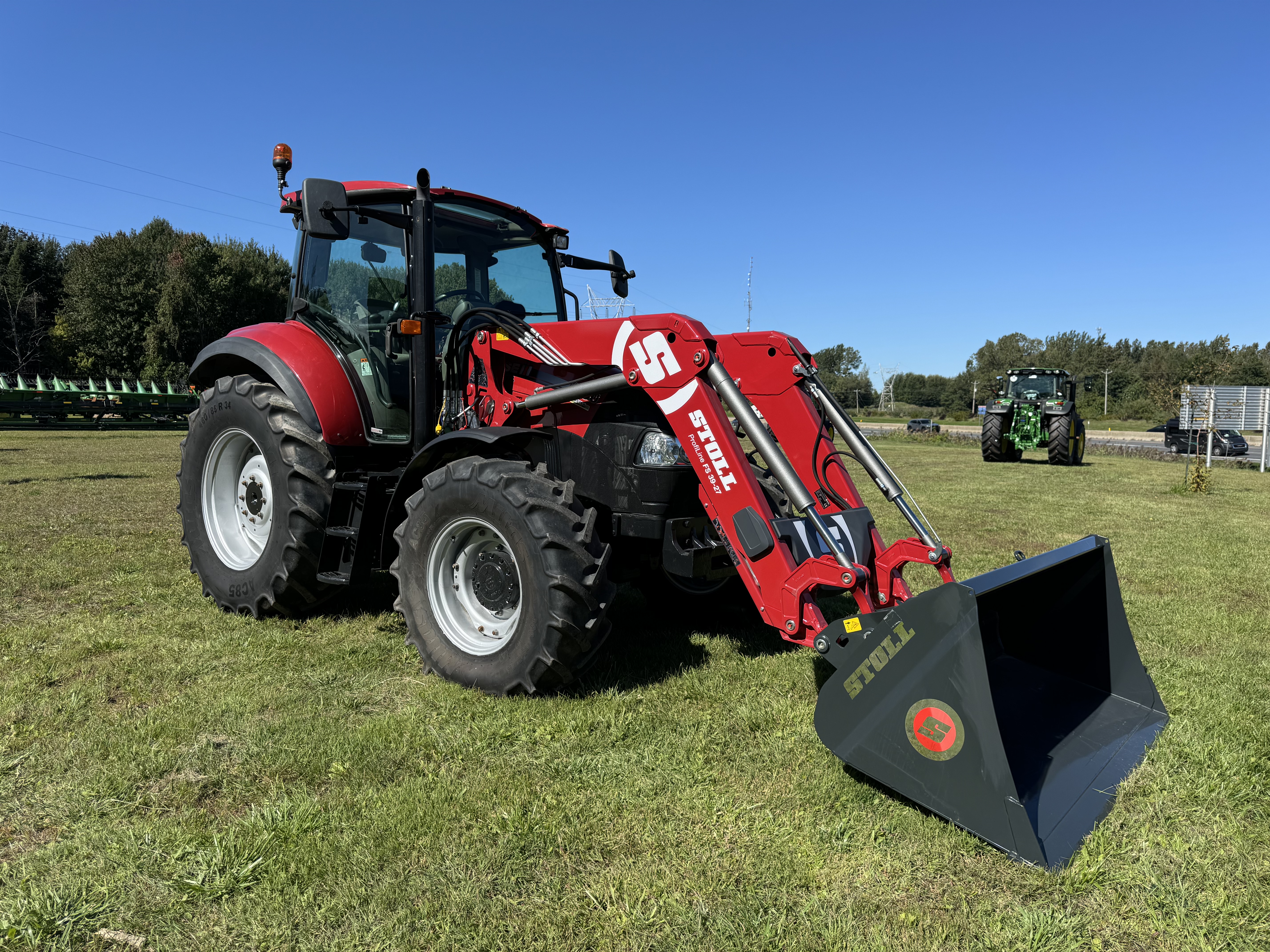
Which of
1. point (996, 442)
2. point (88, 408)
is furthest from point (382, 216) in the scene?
point (88, 408)

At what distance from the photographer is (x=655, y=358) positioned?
13.2ft

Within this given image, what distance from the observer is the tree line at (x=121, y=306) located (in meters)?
42.1

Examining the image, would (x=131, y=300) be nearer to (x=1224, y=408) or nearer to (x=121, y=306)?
(x=121, y=306)

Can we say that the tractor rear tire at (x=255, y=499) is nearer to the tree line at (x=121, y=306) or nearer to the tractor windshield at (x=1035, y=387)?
the tractor windshield at (x=1035, y=387)

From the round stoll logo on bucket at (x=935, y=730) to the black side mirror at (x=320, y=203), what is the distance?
3.79m

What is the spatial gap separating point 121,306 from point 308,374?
45.2 meters

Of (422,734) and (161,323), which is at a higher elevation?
(161,323)

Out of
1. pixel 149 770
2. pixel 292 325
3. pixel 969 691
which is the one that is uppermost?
pixel 292 325

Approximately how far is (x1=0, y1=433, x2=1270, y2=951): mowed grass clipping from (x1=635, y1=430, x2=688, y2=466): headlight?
1.17m

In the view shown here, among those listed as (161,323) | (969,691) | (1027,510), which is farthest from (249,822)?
(161,323)

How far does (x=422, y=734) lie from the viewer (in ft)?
11.9

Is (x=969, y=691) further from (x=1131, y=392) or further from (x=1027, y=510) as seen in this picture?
(x=1131, y=392)

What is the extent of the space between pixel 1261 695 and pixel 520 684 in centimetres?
392

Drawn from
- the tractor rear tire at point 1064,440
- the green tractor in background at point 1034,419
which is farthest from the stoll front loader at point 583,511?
the green tractor in background at point 1034,419
